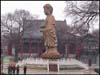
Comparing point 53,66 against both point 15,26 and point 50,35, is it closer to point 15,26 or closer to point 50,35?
point 50,35

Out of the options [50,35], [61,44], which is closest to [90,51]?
[61,44]

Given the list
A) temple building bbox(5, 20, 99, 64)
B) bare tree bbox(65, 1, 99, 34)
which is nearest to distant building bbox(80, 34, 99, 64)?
temple building bbox(5, 20, 99, 64)

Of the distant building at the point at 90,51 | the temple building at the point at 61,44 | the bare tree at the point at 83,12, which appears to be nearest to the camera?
the bare tree at the point at 83,12

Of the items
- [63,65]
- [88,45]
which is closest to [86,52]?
[88,45]

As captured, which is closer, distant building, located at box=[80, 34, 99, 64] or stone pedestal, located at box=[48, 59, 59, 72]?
stone pedestal, located at box=[48, 59, 59, 72]

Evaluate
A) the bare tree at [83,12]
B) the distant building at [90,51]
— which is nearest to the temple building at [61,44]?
the distant building at [90,51]

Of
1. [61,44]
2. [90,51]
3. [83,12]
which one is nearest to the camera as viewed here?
[83,12]

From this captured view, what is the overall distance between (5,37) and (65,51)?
1194cm

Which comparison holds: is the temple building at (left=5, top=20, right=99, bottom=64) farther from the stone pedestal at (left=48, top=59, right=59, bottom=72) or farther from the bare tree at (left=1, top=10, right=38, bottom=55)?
the stone pedestal at (left=48, top=59, right=59, bottom=72)

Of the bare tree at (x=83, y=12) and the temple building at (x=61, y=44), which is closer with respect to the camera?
the bare tree at (x=83, y=12)

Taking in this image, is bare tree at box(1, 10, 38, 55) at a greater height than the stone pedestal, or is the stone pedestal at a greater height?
bare tree at box(1, 10, 38, 55)

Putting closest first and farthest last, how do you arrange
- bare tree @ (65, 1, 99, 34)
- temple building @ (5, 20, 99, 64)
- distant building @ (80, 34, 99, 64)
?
bare tree @ (65, 1, 99, 34), temple building @ (5, 20, 99, 64), distant building @ (80, 34, 99, 64)

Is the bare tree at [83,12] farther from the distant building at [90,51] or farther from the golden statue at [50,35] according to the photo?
the distant building at [90,51]

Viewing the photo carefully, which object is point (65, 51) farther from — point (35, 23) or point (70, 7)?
point (70, 7)
